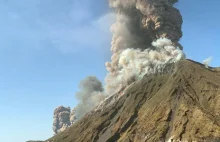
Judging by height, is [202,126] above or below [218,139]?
above

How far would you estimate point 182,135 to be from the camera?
195125mm

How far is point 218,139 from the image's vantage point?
183m

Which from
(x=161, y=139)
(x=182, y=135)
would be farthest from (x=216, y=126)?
(x=161, y=139)

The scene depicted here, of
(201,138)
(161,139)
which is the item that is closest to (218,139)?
(201,138)

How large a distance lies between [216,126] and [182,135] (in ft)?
67.1

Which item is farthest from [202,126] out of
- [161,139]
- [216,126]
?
[161,139]

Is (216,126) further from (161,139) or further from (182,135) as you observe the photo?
(161,139)

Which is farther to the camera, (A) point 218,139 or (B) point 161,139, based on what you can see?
(B) point 161,139

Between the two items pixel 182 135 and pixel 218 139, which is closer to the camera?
pixel 218 139

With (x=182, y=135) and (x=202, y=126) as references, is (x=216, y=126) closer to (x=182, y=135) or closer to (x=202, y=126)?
(x=202, y=126)

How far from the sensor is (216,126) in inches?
7672

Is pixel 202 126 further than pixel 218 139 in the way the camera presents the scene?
Yes

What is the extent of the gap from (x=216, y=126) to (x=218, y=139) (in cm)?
1355

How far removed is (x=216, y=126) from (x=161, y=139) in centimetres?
3281
